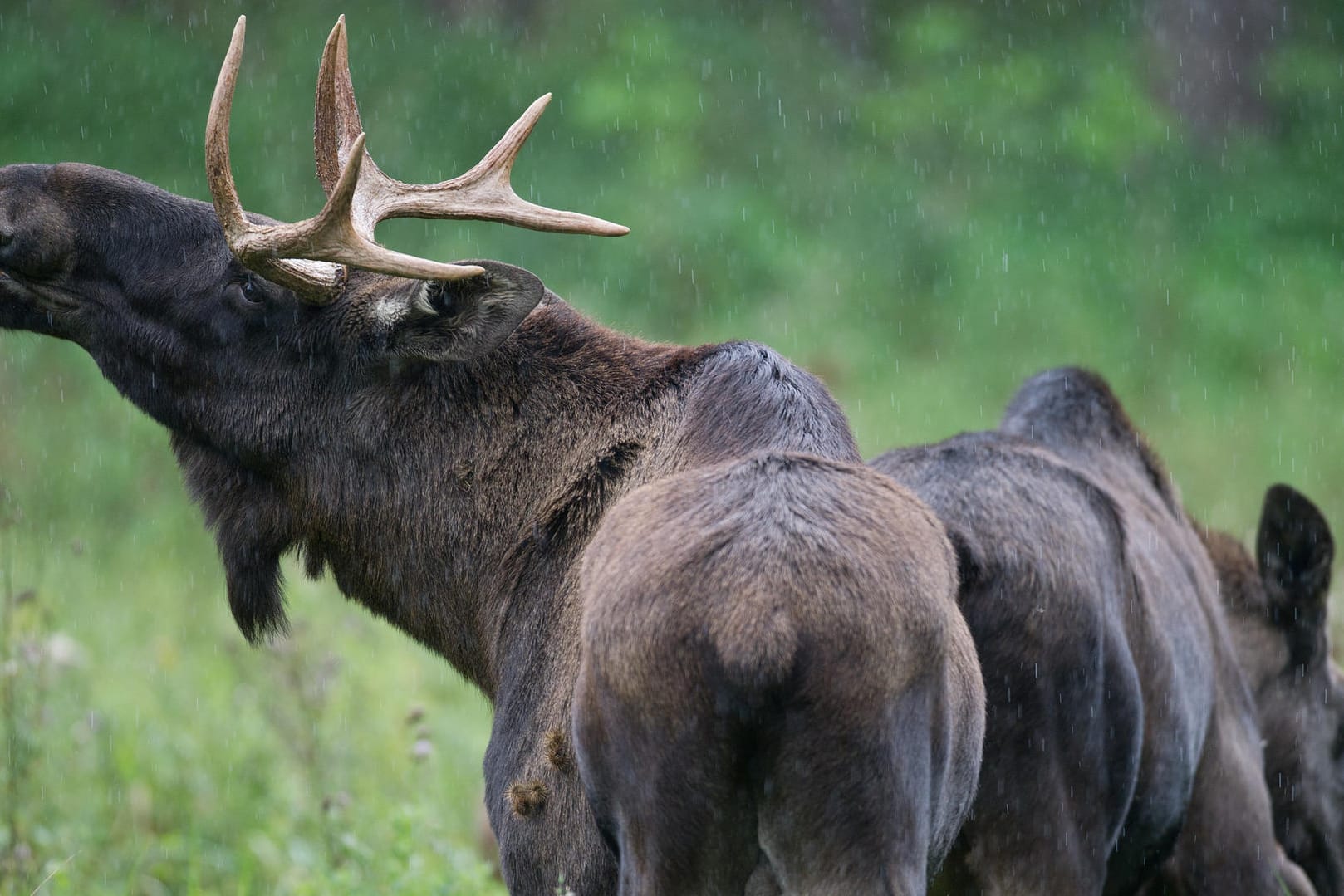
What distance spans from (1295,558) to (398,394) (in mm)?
3712

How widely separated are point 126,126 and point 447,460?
11126mm

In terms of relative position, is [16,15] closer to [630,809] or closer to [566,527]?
[566,527]

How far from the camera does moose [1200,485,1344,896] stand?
5789 millimetres

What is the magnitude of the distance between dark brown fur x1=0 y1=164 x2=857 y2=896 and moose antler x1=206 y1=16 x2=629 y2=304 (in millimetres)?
181

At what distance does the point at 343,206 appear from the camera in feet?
11.3

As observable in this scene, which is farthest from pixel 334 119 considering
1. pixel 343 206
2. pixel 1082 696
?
pixel 1082 696

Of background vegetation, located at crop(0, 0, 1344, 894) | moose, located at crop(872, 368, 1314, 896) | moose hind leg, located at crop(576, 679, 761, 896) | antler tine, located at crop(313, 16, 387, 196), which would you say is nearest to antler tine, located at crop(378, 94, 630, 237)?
antler tine, located at crop(313, 16, 387, 196)

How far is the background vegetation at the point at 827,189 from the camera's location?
1152 cm

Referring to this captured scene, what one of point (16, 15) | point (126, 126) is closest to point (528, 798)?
point (126, 126)

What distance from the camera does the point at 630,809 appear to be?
2922 millimetres

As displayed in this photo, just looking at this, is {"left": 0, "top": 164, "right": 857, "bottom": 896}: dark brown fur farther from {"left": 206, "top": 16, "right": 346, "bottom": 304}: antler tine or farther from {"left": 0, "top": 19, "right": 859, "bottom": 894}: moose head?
{"left": 206, "top": 16, "right": 346, "bottom": 304}: antler tine

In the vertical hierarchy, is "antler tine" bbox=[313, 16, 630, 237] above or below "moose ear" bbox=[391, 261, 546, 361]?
above

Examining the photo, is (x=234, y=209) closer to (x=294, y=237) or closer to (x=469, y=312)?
(x=294, y=237)

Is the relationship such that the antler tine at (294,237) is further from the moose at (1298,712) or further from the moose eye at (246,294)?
the moose at (1298,712)
